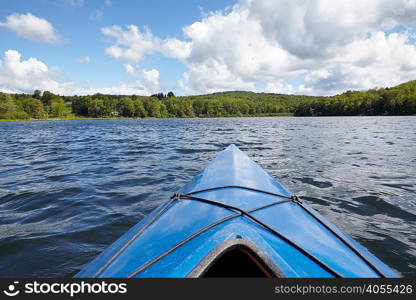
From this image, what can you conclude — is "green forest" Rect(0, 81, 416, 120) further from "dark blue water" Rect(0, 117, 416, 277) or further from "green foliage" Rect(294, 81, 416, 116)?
"dark blue water" Rect(0, 117, 416, 277)

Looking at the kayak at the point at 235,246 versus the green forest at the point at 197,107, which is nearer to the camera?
the kayak at the point at 235,246

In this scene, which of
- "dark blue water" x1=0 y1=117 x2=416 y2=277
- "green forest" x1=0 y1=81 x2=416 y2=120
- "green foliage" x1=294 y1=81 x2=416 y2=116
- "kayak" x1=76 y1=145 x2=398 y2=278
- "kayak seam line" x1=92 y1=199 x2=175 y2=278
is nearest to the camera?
"kayak" x1=76 y1=145 x2=398 y2=278

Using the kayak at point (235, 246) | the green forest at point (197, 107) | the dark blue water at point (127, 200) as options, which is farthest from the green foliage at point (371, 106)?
the kayak at point (235, 246)

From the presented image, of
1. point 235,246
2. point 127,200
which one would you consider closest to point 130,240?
point 235,246

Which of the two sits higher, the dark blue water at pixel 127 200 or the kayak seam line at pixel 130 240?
the kayak seam line at pixel 130 240

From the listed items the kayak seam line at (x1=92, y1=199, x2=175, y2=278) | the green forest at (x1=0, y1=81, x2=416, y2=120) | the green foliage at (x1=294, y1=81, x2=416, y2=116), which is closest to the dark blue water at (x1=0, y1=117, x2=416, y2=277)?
the kayak seam line at (x1=92, y1=199, x2=175, y2=278)

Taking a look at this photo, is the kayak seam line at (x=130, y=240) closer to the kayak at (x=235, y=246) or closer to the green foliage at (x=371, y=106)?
the kayak at (x=235, y=246)

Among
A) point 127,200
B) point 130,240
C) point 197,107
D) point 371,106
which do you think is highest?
point 197,107

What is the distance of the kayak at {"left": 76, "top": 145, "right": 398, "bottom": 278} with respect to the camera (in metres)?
1.67

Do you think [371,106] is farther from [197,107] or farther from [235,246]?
[235,246]

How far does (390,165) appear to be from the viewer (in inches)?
334

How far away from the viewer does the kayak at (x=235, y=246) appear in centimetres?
167

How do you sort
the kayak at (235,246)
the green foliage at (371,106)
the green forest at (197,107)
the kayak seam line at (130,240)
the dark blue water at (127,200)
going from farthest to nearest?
A: the green forest at (197,107), the green foliage at (371,106), the dark blue water at (127,200), the kayak seam line at (130,240), the kayak at (235,246)

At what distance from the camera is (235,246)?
1674 millimetres
